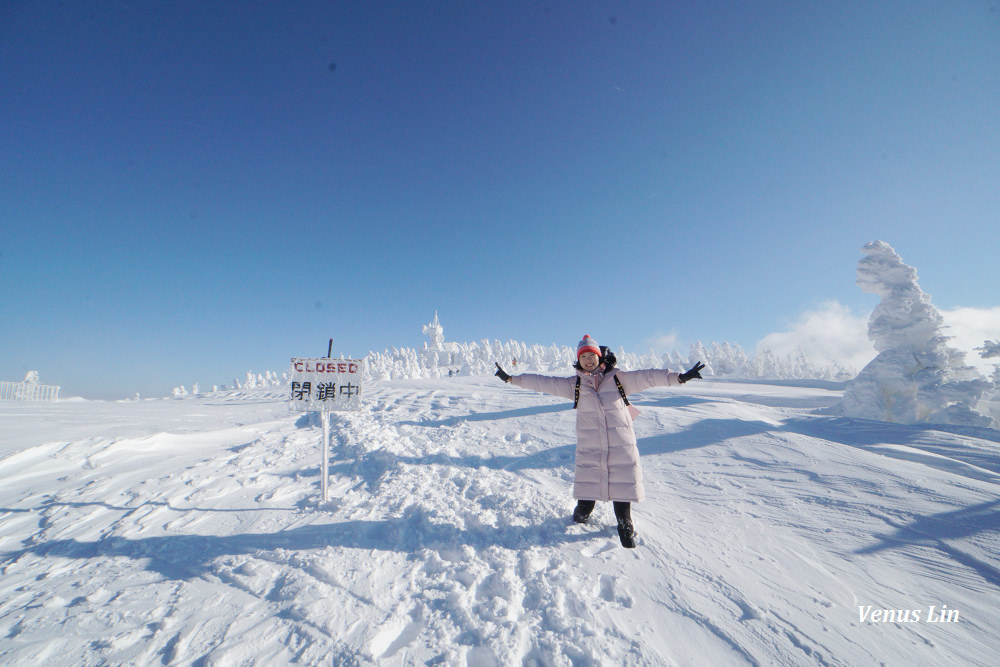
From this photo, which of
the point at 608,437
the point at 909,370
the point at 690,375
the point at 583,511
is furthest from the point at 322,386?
the point at 909,370

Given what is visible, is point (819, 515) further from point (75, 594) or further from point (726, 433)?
point (75, 594)

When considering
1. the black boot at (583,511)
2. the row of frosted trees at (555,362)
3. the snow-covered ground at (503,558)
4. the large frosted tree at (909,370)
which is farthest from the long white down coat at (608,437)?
the row of frosted trees at (555,362)

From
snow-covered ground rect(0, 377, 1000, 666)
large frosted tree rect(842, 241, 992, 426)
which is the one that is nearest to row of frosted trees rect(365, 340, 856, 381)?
large frosted tree rect(842, 241, 992, 426)

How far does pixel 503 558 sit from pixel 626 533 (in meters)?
1.40

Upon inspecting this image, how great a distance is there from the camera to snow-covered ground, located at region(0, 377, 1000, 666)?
2.57 meters

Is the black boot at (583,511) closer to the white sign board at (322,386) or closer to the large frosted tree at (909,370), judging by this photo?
the white sign board at (322,386)

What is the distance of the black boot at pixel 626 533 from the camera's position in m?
3.73

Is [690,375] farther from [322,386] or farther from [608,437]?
[322,386]

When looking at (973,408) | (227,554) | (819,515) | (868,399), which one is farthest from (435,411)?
(973,408)

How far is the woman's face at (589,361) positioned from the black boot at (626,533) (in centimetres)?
174

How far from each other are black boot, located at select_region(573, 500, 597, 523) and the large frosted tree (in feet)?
48.8

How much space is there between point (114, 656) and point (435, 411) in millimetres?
9314

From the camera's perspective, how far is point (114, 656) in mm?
2484

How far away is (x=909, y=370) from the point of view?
507 inches
